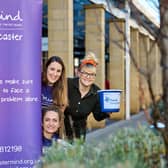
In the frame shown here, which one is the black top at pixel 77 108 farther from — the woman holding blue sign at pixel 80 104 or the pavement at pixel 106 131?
the pavement at pixel 106 131

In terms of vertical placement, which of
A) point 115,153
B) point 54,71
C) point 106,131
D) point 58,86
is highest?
point 54,71

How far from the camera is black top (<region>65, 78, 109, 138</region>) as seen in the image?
616 centimetres

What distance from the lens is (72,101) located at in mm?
6180

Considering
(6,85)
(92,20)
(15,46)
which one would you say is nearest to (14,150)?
(6,85)

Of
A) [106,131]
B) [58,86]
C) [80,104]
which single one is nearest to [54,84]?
[58,86]

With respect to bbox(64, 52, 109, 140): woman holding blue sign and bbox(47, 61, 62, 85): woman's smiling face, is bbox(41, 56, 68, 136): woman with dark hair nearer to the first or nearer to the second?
bbox(47, 61, 62, 85): woman's smiling face

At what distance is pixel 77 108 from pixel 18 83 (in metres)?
1.10

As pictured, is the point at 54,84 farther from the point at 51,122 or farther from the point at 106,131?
the point at 106,131

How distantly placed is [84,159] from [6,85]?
1890 millimetres

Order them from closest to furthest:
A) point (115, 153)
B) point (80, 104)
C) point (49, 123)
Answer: point (115, 153), point (49, 123), point (80, 104)

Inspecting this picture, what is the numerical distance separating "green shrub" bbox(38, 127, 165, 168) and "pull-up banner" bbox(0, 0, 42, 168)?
46.0 inches

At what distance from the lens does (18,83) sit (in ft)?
17.3

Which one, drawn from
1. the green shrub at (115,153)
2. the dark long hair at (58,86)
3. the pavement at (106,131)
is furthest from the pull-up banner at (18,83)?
the pavement at (106,131)

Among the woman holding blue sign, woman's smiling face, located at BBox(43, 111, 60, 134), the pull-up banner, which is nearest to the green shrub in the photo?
the pull-up banner
